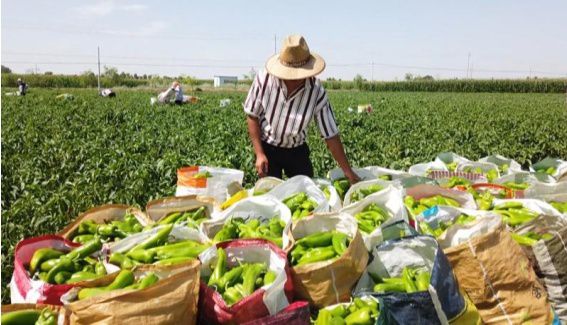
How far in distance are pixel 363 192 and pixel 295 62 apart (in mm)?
1510

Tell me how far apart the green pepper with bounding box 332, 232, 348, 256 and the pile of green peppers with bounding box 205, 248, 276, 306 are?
1.80ft

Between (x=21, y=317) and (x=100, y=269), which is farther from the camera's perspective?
(x=100, y=269)

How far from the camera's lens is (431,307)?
118 inches

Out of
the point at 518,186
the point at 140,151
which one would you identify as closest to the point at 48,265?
the point at 518,186

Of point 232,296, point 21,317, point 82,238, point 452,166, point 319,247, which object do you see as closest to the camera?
point 21,317

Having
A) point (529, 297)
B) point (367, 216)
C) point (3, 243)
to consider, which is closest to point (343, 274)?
point (367, 216)

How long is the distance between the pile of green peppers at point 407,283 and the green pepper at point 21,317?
7.12ft

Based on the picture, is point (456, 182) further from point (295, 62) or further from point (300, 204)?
point (295, 62)

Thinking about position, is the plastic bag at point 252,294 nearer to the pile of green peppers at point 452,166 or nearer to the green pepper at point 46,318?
the green pepper at point 46,318

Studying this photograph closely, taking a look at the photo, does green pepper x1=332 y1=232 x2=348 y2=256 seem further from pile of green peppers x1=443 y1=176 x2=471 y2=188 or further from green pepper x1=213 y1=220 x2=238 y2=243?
pile of green peppers x1=443 y1=176 x2=471 y2=188

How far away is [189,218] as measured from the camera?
4.24 metres

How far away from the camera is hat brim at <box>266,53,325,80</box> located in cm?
476

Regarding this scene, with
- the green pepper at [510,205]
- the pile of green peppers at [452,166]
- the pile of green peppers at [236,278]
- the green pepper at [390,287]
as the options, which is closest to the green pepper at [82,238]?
the pile of green peppers at [236,278]

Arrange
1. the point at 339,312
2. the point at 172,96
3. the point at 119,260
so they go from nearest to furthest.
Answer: the point at 339,312 → the point at 119,260 → the point at 172,96
